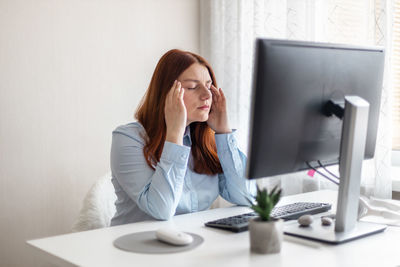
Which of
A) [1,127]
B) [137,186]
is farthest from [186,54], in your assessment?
[1,127]

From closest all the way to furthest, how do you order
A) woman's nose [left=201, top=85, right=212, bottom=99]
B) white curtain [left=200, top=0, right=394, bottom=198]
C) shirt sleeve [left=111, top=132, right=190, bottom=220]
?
shirt sleeve [left=111, top=132, right=190, bottom=220]
woman's nose [left=201, top=85, right=212, bottom=99]
white curtain [left=200, top=0, right=394, bottom=198]

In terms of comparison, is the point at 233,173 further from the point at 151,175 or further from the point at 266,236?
the point at 266,236

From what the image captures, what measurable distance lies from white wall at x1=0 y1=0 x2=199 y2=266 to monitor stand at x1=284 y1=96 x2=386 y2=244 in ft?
4.28

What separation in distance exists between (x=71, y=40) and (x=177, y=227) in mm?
1305

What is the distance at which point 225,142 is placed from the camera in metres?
1.73

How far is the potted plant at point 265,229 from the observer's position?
1033 mm

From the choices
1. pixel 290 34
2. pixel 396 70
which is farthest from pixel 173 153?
pixel 396 70

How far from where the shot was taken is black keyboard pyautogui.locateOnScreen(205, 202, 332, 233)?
127cm

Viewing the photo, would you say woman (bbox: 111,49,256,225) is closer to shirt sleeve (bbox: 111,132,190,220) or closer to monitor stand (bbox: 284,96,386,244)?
shirt sleeve (bbox: 111,132,190,220)

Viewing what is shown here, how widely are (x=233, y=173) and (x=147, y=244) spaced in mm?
640

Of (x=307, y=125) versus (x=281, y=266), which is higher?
(x=307, y=125)

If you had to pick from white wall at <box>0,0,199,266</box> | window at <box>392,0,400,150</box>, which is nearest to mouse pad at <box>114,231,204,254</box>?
white wall at <box>0,0,199,266</box>

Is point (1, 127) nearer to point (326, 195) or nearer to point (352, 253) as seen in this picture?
point (326, 195)

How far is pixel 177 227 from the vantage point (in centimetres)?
133
